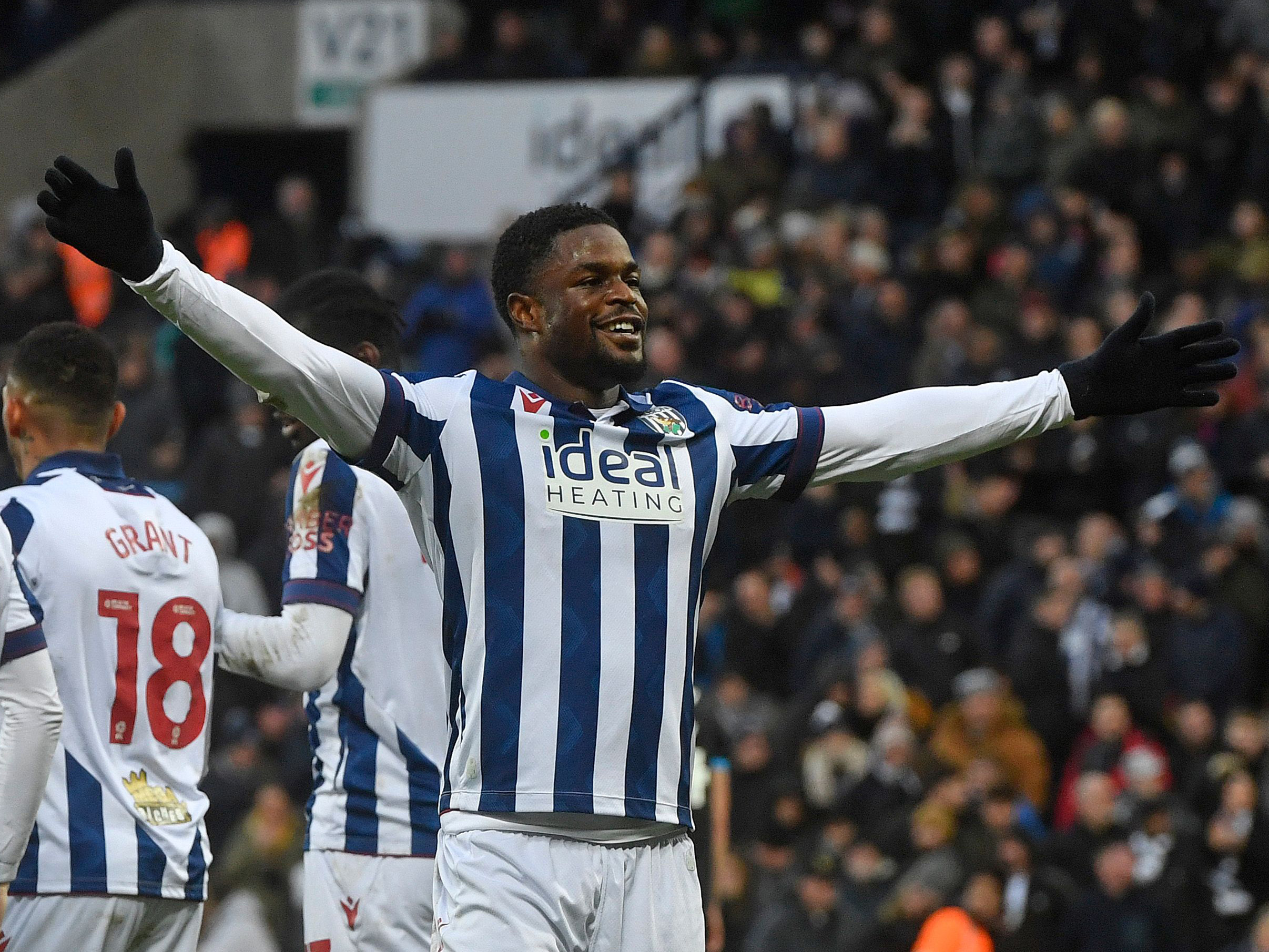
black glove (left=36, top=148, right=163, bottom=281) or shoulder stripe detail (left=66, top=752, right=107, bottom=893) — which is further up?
black glove (left=36, top=148, right=163, bottom=281)

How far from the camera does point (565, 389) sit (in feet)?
15.9

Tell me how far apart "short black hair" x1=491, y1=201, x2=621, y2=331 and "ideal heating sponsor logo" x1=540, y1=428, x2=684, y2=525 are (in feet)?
1.32

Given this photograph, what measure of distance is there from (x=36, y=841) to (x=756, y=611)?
8.12 m

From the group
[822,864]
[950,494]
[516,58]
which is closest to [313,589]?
[822,864]

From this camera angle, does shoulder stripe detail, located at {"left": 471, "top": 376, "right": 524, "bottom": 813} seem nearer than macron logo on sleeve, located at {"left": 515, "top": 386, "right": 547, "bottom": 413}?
Yes

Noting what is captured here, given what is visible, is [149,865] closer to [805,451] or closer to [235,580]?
[805,451]

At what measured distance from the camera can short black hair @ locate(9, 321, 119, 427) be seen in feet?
18.5

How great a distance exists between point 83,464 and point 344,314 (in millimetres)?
868

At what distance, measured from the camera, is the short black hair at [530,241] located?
4.84 metres

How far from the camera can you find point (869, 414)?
4.91 m

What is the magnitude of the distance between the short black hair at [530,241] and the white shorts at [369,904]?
168cm

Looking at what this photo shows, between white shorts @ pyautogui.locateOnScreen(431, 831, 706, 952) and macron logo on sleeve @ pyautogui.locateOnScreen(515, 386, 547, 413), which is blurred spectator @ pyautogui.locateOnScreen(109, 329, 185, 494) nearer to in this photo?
macron logo on sleeve @ pyautogui.locateOnScreen(515, 386, 547, 413)

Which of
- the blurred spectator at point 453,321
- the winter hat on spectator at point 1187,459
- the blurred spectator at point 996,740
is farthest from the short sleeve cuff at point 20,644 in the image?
the blurred spectator at point 453,321

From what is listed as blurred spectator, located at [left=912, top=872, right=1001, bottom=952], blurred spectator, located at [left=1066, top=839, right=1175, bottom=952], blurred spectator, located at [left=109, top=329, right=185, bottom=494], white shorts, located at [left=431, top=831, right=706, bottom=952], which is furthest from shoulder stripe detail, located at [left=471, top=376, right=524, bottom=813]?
blurred spectator, located at [left=109, top=329, right=185, bottom=494]
